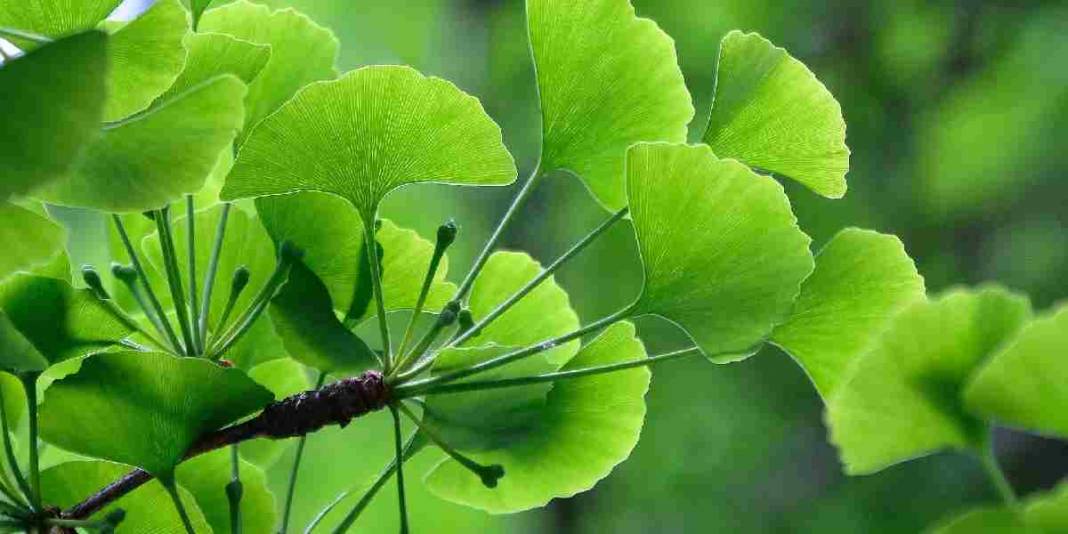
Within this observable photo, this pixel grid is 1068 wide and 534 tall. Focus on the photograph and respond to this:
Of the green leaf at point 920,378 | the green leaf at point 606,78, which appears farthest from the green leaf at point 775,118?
the green leaf at point 920,378

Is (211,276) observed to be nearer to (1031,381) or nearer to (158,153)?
(158,153)

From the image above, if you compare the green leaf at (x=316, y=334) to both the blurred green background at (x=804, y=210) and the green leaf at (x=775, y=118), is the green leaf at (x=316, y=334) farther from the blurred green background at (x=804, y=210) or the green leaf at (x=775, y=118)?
the blurred green background at (x=804, y=210)

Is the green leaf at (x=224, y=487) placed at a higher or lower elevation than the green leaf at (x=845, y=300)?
lower

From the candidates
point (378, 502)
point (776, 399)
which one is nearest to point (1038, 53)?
point (776, 399)

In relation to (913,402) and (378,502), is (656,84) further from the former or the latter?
(378,502)

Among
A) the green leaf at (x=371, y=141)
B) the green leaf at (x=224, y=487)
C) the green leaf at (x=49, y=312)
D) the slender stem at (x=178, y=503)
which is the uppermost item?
the green leaf at (x=371, y=141)

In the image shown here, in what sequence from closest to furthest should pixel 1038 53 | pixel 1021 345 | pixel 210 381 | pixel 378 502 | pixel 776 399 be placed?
1. pixel 1021 345
2. pixel 210 381
3. pixel 378 502
4. pixel 776 399
5. pixel 1038 53
